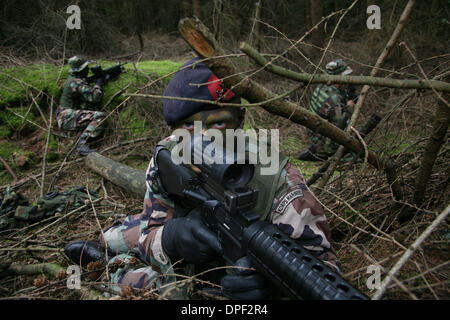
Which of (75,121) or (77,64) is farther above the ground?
(77,64)

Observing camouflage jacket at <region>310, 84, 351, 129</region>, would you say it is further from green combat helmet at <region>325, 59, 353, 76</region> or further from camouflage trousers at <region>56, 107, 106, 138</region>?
camouflage trousers at <region>56, 107, 106, 138</region>

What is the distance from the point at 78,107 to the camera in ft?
19.7

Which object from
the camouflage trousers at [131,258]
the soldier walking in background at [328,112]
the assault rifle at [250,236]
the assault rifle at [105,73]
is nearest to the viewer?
the assault rifle at [250,236]

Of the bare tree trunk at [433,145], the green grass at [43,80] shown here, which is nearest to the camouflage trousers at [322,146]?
the green grass at [43,80]

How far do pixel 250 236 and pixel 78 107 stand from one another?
5.95 m

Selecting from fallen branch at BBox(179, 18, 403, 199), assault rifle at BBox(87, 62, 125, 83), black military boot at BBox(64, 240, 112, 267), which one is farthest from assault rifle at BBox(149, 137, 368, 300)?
assault rifle at BBox(87, 62, 125, 83)

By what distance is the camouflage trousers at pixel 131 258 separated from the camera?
2.05 meters

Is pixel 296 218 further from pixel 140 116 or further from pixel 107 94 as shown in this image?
pixel 107 94

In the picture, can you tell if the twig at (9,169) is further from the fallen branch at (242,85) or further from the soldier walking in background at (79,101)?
the fallen branch at (242,85)

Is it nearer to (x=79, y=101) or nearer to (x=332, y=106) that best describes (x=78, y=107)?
(x=79, y=101)

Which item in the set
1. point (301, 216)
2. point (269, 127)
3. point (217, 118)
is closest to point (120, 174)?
point (217, 118)

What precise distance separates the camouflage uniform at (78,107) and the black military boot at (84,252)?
11.4 feet

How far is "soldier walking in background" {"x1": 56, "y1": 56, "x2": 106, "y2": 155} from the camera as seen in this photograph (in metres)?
5.60

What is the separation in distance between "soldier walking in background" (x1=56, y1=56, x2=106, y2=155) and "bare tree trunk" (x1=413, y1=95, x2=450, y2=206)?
5318 millimetres
